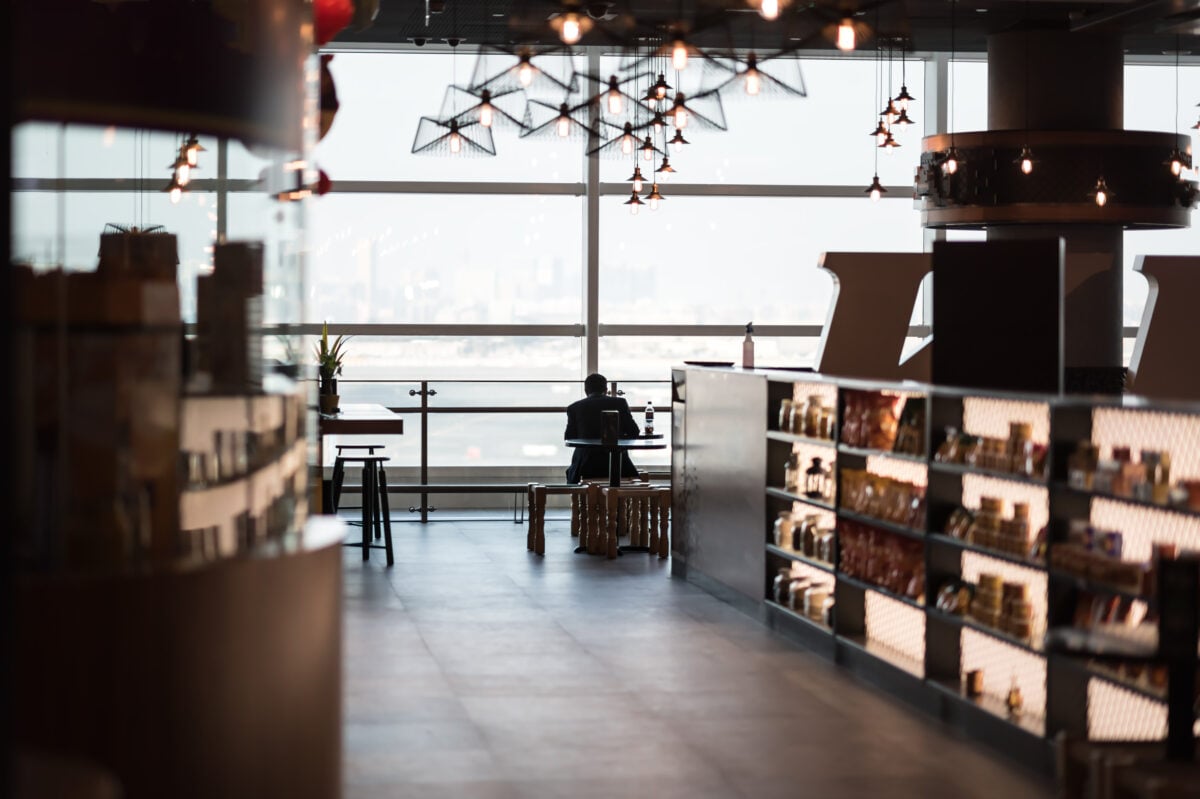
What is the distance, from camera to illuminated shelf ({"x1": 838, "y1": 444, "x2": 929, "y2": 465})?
20.7 ft

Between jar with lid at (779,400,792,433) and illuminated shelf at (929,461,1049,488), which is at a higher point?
jar with lid at (779,400,792,433)

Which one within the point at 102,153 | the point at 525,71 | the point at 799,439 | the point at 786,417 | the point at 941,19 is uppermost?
the point at 941,19

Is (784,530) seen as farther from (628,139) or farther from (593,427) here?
(593,427)

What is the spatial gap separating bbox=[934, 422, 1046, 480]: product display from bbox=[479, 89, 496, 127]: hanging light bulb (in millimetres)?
3152

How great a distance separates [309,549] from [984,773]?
2.65m

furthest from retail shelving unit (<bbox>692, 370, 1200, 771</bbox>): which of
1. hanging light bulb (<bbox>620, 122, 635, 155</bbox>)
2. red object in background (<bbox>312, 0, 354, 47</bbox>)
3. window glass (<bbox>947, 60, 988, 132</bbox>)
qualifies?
window glass (<bbox>947, 60, 988, 132</bbox>)

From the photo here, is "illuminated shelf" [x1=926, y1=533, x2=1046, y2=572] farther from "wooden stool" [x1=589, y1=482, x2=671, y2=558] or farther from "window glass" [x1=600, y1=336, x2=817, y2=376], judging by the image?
"window glass" [x1=600, y1=336, x2=817, y2=376]

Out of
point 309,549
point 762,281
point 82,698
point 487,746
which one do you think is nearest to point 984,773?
point 487,746

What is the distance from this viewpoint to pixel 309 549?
394 cm

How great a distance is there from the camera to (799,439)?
7.63 meters

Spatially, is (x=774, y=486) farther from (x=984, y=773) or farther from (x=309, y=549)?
(x=309, y=549)

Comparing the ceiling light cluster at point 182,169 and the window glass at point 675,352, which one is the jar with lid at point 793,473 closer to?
the ceiling light cluster at point 182,169

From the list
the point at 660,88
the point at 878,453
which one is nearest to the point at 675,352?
the point at 660,88

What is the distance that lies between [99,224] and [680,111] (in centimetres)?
386
